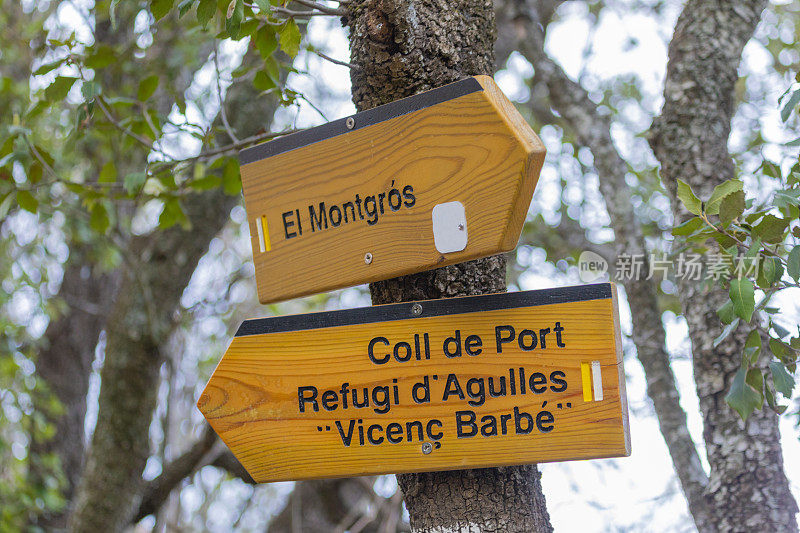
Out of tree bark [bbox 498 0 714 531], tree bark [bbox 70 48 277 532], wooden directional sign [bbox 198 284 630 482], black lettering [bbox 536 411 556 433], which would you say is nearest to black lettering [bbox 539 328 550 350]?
wooden directional sign [bbox 198 284 630 482]

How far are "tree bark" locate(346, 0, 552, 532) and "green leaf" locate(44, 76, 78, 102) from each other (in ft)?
2.75

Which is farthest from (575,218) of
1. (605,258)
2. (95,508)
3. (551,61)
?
(95,508)

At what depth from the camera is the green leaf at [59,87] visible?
186 cm

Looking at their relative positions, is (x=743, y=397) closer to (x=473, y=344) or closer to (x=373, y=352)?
(x=473, y=344)

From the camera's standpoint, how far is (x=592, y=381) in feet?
3.82

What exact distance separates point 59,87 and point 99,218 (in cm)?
44

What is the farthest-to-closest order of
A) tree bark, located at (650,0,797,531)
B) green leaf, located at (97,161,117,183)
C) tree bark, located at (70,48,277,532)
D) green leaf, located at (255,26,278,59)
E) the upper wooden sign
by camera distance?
tree bark, located at (70,48,277,532) → green leaf, located at (97,161,117,183) → tree bark, located at (650,0,797,531) → green leaf, located at (255,26,278,59) → the upper wooden sign

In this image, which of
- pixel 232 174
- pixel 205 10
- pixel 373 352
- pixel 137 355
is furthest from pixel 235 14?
pixel 137 355

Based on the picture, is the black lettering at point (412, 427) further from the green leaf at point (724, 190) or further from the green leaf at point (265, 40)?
the green leaf at point (265, 40)

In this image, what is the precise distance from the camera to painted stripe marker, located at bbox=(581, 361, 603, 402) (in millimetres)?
1157

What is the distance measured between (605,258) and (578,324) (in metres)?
2.04

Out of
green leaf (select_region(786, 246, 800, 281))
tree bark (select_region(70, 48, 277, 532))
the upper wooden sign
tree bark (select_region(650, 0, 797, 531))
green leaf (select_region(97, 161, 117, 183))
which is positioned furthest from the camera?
tree bark (select_region(70, 48, 277, 532))

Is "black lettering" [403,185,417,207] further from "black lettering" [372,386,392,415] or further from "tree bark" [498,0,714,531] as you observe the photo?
"tree bark" [498,0,714,531]

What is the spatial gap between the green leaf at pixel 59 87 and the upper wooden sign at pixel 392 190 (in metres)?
Answer: 0.73
